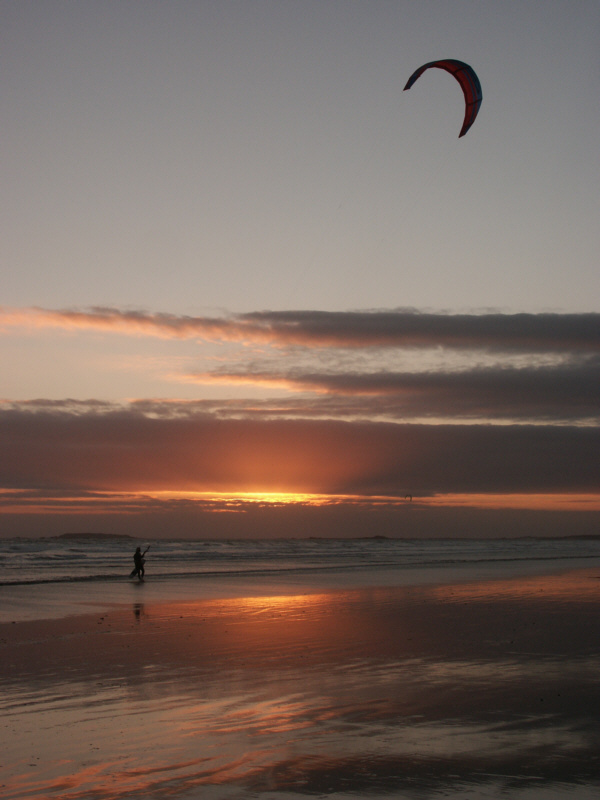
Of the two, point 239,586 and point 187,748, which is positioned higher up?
point 187,748

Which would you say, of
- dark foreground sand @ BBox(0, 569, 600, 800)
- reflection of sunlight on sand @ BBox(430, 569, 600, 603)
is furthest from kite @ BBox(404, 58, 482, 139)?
reflection of sunlight on sand @ BBox(430, 569, 600, 603)

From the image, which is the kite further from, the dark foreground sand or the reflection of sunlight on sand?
the reflection of sunlight on sand

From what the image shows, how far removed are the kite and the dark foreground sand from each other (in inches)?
507

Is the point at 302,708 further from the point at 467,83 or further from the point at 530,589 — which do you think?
the point at 530,589

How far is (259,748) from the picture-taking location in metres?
7.76

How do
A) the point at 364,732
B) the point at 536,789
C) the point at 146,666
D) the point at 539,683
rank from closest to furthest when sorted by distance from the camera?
the point at 536,789
the point at 364,732
the point at 539,683
the point at 146,666

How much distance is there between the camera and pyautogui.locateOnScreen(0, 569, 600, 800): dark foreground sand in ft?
22.6

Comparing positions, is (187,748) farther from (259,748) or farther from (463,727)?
(463,727)

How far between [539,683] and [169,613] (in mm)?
11644

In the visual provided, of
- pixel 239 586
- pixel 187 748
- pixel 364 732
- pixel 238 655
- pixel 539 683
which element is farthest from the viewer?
pixel 239 586

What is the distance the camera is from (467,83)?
66.0 feet

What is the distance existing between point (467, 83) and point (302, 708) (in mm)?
17001

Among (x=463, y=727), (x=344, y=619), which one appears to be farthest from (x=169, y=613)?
(x=463, y=727)

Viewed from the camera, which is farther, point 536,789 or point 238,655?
point 238,655
